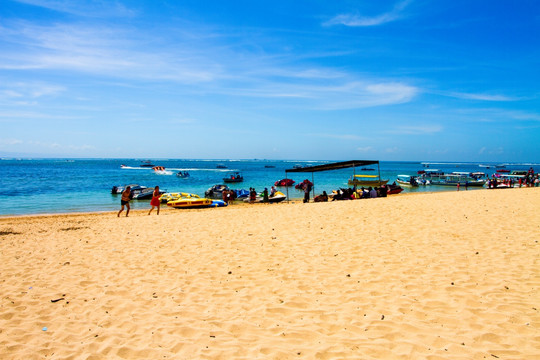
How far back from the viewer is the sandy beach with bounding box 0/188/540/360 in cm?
402

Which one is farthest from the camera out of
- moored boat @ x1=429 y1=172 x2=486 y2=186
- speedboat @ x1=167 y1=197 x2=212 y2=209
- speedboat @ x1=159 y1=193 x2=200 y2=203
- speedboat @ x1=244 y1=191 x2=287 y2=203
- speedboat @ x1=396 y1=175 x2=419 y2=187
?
speedboat @ x1=396 y1=175 x2=419 y2=187

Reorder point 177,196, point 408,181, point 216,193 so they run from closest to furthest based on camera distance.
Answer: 1. point 177,196
2. point 216,193
3. point 408,181

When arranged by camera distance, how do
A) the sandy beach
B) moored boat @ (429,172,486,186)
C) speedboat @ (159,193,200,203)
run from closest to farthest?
the sandy beach → speedboat @ (159,193,200,203) → moored boat @ (429,172,486,186)

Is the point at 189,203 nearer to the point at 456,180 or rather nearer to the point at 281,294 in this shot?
the point at 281,294

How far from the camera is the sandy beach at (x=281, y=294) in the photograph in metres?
4.02

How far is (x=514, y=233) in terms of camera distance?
9.22 m

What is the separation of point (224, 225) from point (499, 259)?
8622 mm

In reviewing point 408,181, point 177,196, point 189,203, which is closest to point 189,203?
point 189,203

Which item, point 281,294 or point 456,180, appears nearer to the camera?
point 281,294

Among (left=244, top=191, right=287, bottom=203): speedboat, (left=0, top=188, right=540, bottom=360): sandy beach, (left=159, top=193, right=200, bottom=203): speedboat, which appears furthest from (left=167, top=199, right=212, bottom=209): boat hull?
(left=0, top=188, right=540, bottom=360): sandy beach

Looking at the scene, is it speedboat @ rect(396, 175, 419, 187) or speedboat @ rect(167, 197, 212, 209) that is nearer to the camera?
speedboat @ rect(167, 197, 212, 209)

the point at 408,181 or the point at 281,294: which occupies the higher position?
the point at 281,294

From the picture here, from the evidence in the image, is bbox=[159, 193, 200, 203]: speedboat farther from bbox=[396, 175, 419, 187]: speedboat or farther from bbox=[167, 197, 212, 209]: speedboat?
bbox=[396, 175, 419, 187]: speedboat

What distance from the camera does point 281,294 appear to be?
5.66 m
